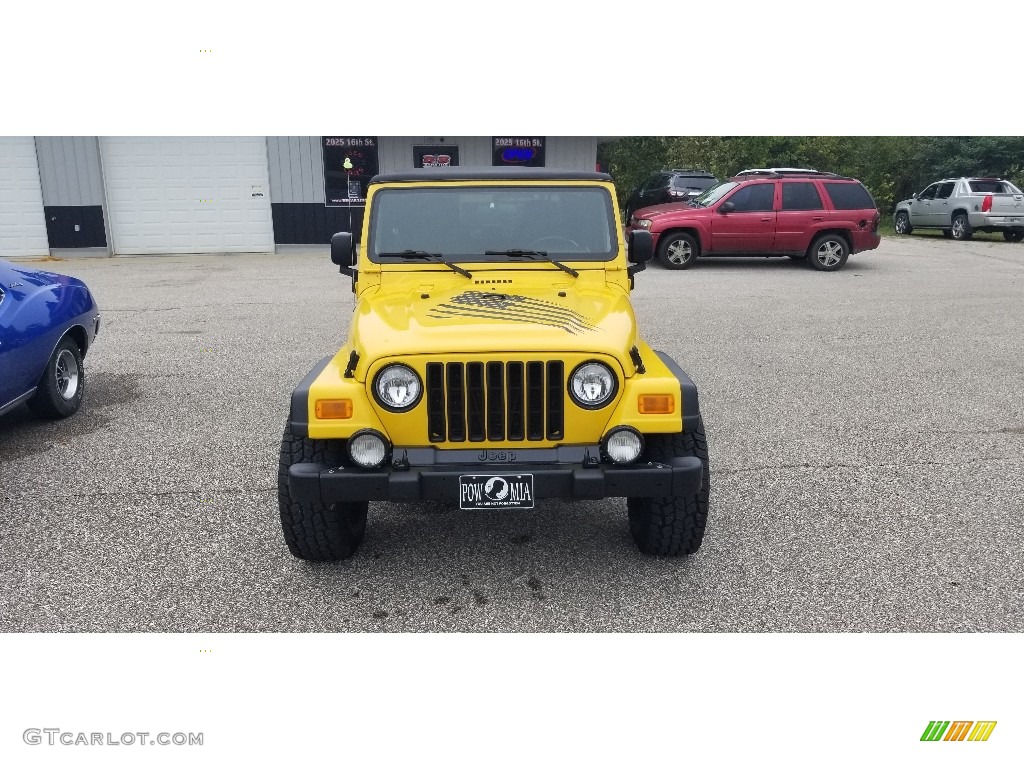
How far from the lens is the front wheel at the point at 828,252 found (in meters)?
15.0

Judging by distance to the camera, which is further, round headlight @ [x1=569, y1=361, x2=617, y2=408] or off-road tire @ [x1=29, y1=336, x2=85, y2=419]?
off-road tire @ [x1=29, y1=336, x2=85, y2=419]

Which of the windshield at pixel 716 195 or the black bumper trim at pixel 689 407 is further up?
the windshield at pixel 716 195

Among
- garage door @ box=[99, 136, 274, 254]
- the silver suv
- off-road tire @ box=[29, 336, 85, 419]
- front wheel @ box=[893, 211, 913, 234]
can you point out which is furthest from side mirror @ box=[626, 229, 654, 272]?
front wheel @ box=[893, 211, 913, 234]

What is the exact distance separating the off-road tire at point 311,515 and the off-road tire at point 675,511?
1.39 metres

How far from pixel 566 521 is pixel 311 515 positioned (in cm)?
140

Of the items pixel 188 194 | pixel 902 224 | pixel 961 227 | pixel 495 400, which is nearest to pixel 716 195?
pixel 961 227

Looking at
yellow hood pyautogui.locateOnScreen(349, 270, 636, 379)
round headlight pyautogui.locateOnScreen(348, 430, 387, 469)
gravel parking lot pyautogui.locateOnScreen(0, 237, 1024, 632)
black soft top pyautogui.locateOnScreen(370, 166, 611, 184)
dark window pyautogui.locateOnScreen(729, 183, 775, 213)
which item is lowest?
gravel parking lot pyautogui.locateOnScreen(0, 237, 1024, 632)

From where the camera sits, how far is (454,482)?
3.42m

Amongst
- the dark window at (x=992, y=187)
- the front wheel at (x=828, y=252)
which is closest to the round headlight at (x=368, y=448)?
the front wheel at (x=828, y=252)

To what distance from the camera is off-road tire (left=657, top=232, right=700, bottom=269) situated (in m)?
15.0

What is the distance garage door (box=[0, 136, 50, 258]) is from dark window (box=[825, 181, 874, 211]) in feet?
53.0

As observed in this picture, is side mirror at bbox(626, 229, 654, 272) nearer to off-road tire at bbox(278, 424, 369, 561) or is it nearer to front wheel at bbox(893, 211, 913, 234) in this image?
off-road tire at bbox(278, 424, 369, 561)

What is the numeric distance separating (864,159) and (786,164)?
2.94 metres

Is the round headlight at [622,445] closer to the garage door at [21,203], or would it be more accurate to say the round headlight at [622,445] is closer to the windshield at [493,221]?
the windshield at [493,221]
